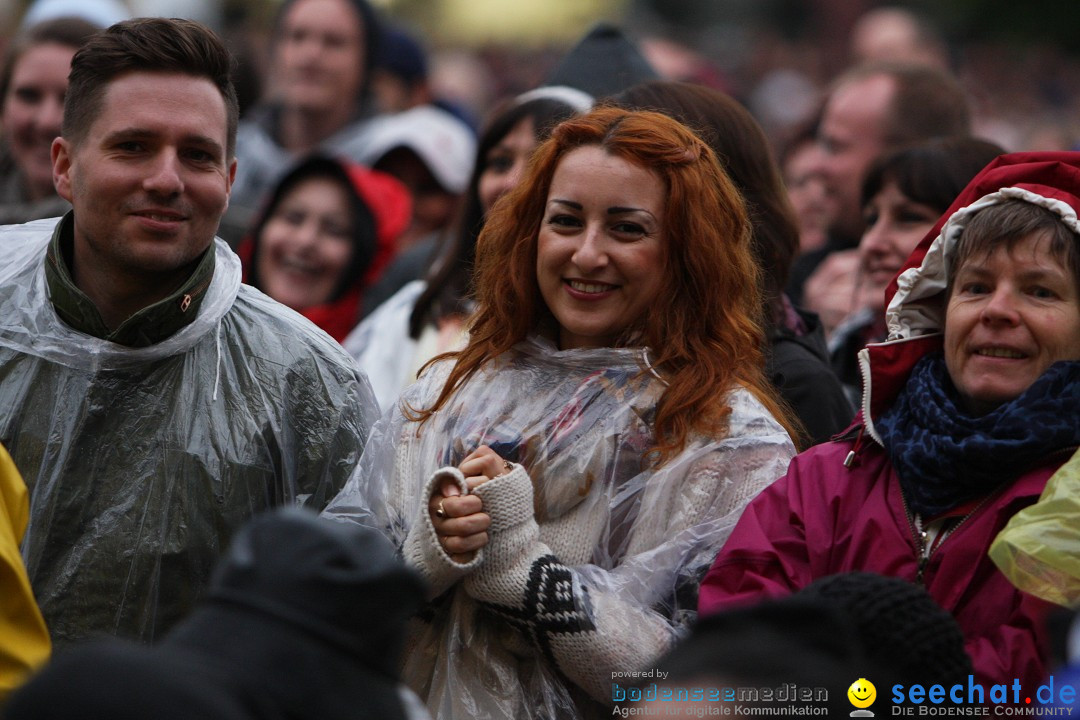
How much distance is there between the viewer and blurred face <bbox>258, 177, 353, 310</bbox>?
5.84 meters

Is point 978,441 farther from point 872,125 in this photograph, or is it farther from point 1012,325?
point 872,125

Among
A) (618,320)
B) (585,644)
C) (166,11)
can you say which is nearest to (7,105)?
(618,320)

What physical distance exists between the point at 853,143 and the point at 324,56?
3.07 meters

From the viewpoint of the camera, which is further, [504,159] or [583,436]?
[504,159]

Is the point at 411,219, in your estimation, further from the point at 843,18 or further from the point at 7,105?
the point at 843,18

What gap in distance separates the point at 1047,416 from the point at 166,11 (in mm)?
9765

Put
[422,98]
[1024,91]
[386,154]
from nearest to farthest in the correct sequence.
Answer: [386,154], [422,98], [1024,91]

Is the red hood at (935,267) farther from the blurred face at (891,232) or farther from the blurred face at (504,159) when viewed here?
the blurred face at (504,159)

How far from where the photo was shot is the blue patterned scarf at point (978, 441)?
285 centimetres

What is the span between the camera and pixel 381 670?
1.84 meters

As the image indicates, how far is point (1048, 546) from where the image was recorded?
2.64 m

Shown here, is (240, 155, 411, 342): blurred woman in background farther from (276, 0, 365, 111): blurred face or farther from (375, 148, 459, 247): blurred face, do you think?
(276, 0, 365, 111): blurred face

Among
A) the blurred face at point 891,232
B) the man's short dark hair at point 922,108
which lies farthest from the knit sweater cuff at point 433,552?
the man's short dark hair at point 922,108

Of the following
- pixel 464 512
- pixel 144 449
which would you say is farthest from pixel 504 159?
pixel 464 512
